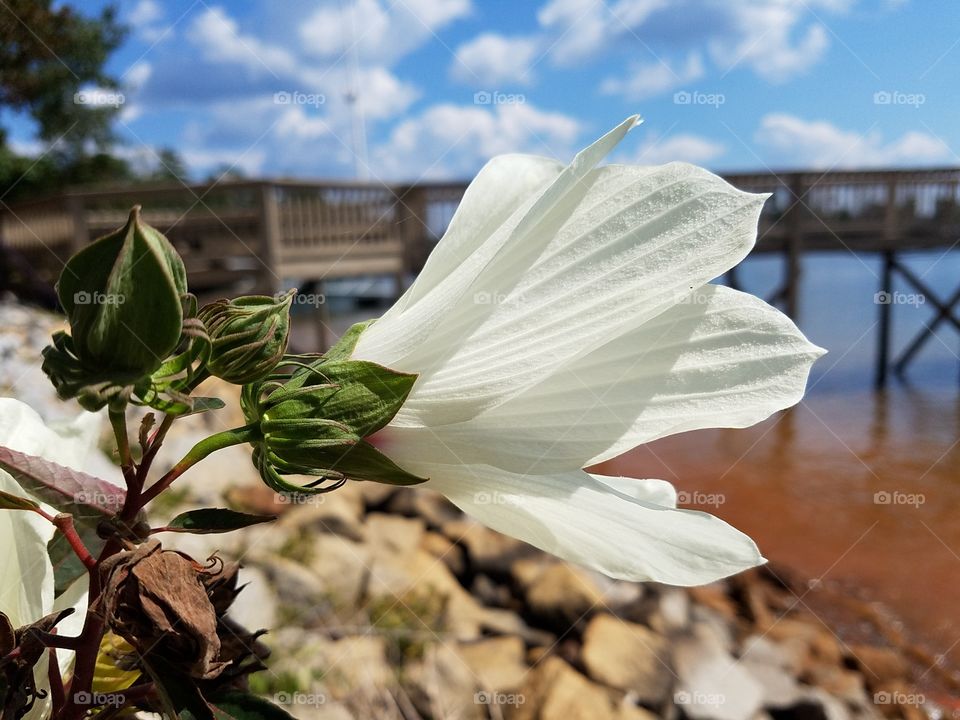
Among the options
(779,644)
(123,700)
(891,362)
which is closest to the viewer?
(123,700)

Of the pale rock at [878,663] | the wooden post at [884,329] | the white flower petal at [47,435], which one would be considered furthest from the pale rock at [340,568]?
the wooden post at [884,329]

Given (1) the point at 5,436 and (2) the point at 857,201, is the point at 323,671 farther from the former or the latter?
(2) the point at 857,201

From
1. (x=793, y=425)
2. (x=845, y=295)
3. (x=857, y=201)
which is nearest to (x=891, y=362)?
(x=857, y=201)

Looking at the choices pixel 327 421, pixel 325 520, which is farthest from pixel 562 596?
pixel 327 421

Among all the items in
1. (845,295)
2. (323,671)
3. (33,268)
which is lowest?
(845,295)

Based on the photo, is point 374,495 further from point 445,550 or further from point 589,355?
point 589,355
